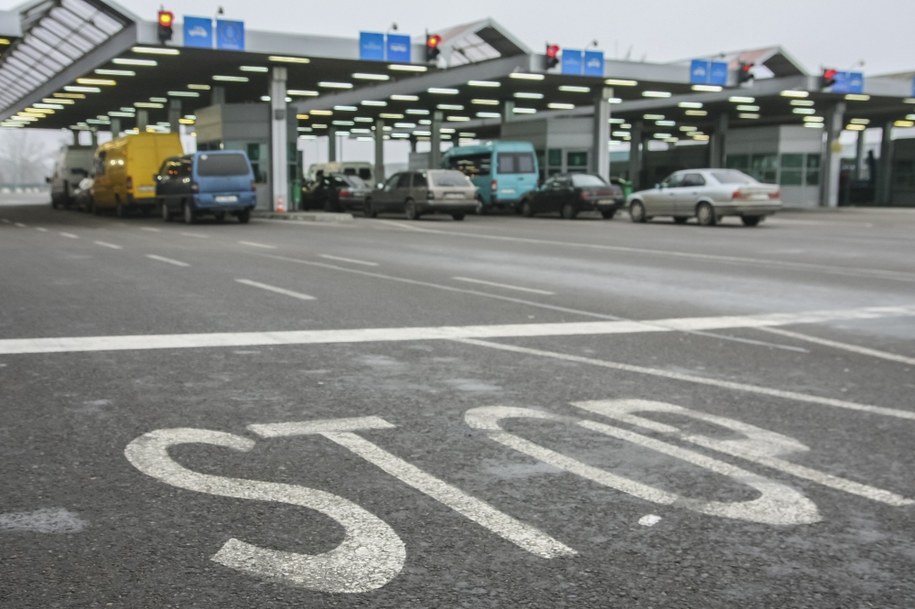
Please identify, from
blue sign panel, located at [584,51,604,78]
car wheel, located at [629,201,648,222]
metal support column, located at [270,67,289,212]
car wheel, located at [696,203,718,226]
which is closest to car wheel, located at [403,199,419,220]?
metal support column, located at [270,67,289,212]

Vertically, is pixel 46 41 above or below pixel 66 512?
above

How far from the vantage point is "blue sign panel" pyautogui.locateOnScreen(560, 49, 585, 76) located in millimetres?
36906

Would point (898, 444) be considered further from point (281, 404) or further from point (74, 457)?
point (74, 457)

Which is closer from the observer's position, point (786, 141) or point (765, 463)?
point (765, 463)

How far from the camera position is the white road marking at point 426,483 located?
325 cm

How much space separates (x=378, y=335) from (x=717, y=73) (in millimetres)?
35288

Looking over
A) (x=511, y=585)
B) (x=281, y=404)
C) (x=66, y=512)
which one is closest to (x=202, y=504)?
(x=66, y=512)

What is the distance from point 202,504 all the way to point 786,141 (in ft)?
157

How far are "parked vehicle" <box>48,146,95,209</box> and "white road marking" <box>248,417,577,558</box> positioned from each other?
41.8 meters

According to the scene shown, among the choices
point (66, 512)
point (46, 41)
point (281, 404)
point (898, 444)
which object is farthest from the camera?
point (46, 41)

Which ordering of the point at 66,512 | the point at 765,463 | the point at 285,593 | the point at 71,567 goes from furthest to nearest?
the point at 765,463, the point at 66,512, the point at 71,567, the point at 285,593

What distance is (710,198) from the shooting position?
2770cm

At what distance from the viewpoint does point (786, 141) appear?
1877 inches

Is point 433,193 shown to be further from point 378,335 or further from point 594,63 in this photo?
point 378,335
